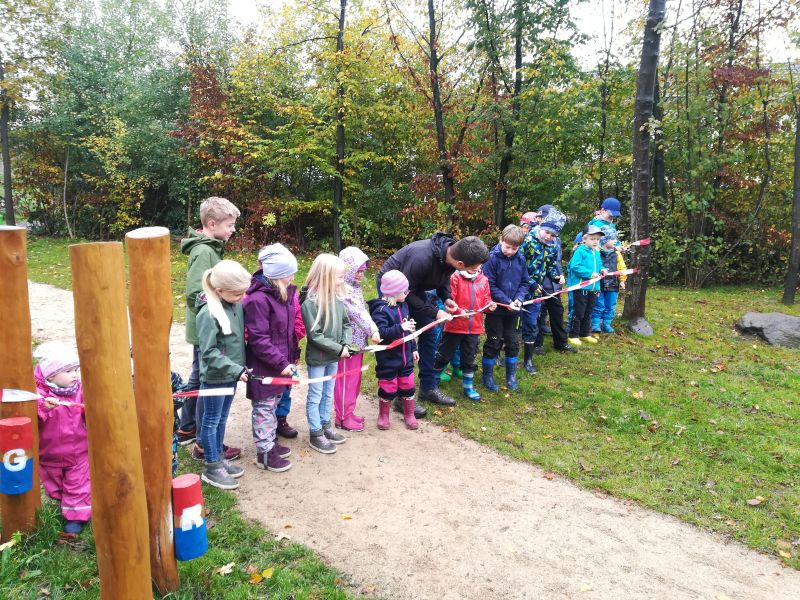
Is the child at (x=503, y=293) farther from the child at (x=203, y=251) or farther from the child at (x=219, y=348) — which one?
the child at (x=219, y=348)

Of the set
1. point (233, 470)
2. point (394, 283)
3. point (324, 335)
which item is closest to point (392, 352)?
point (394, 283)

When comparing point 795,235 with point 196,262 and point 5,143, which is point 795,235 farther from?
point 5,143

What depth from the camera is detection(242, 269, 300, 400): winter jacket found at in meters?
4.33

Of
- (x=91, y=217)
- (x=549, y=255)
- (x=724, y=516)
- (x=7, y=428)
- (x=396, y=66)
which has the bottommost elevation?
(x=724, y=516)

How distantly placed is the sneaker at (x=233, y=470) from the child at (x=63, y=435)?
1.11 meters

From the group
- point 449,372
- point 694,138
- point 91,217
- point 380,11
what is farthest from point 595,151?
point 91,217

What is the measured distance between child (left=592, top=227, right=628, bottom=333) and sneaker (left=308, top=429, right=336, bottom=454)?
560 centimetres

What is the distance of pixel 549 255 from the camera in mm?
7570

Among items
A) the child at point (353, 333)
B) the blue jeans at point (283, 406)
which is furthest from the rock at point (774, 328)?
the blue jeans at point (283, 406)

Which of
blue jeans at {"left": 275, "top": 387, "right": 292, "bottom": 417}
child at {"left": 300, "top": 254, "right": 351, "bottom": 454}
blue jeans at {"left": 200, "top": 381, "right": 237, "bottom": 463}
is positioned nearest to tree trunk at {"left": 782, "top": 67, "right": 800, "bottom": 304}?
child at {"left": 300, "top": 254, "right": 351, "bottom": 454}

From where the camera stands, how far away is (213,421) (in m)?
4.20

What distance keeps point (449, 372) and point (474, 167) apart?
8569 mm

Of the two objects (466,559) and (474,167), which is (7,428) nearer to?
(466,559)

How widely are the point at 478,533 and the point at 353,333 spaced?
2.27 meters
